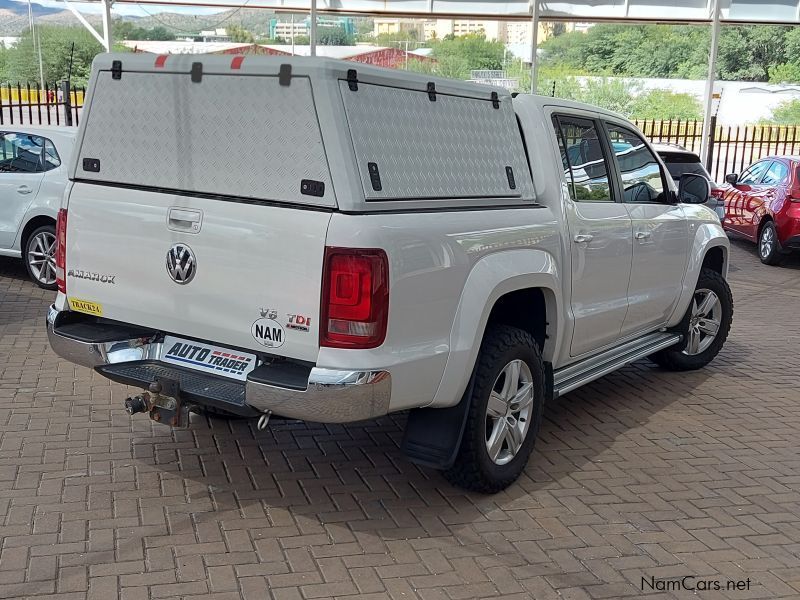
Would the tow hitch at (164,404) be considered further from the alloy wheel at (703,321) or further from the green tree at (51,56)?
the green tree at (51,56)

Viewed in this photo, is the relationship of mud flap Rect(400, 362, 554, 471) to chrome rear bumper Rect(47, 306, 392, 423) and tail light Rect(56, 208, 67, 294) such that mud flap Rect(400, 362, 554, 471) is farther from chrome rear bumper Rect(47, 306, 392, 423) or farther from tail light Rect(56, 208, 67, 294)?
tail light Rect(56, 208, 67, 294)

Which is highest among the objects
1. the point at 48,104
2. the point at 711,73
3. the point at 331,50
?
the point at 331,50

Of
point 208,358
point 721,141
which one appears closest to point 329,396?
point 208,358

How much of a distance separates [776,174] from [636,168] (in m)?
8.45

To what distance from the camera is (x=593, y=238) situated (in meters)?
5.30

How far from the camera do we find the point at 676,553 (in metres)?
4.14

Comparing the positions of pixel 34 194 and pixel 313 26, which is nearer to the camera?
pixel 34 194

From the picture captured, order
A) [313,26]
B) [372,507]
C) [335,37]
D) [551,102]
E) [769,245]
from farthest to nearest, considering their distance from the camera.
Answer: [335,37], [313,26], [769,245], [551,102], [372,507]

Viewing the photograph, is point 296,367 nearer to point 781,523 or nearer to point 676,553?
point 676,553

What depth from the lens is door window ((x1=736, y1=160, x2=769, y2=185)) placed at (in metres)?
14.0

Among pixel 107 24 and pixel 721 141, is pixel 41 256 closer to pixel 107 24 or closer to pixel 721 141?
pixel 107 24

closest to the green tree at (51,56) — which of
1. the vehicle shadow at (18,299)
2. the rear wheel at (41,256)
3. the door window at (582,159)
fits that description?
the vehicle shadow at (18,299)

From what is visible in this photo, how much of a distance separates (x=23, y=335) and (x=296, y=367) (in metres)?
4.53

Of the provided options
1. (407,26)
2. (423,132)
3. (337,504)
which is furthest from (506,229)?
(407,26)
